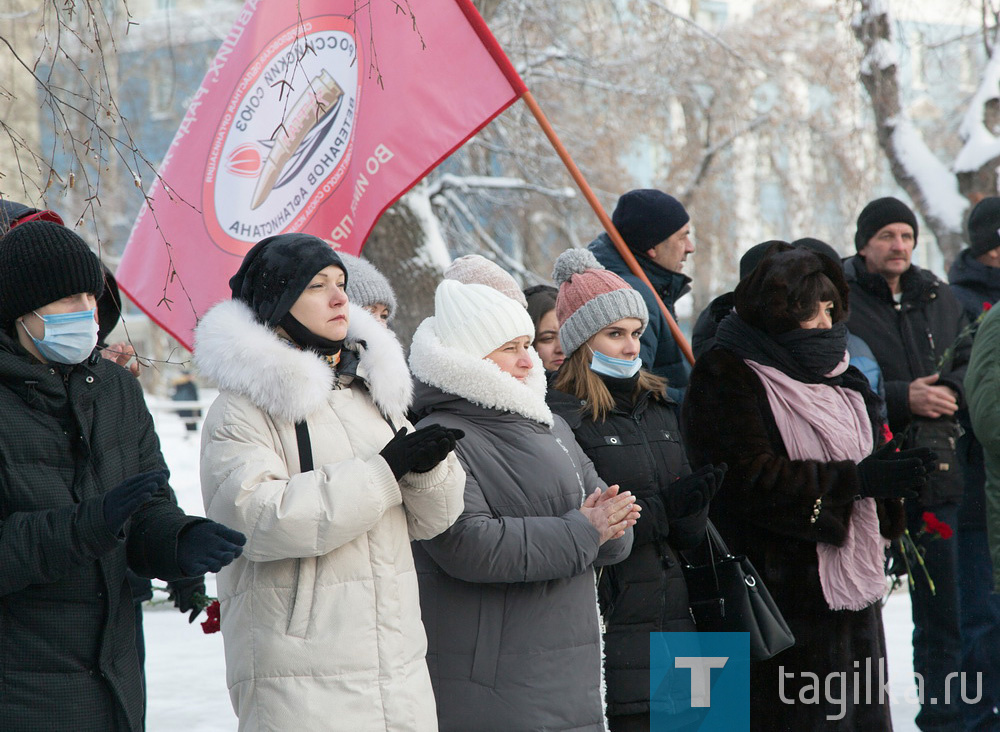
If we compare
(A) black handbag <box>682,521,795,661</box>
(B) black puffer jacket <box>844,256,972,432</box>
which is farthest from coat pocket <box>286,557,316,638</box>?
(B) black puffer jacket <box>844,256,972,432</box>

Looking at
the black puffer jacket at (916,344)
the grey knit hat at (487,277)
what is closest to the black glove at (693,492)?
the grey knit hat at (487,277)

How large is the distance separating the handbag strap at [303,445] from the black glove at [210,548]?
330mm

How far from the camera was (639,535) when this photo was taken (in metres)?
3.68

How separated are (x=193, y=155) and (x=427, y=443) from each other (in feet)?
9.38

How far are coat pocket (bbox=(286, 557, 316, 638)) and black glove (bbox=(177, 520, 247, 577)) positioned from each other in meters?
0.27

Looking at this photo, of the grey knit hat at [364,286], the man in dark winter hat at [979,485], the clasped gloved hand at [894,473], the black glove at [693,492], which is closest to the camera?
the black glove at [693,492]

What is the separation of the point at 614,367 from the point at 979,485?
230cm

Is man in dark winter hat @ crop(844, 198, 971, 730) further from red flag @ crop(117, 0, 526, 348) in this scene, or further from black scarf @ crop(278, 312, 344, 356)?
black scarf @ crop(278, 312, 344, 356)

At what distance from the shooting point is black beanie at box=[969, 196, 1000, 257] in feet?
18.2

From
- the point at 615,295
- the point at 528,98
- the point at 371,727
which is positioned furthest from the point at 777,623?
the point at 528,98

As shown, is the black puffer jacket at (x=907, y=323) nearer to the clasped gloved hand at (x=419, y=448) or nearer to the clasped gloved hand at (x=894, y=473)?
the clasped gloved hand at (x=894, y=473)

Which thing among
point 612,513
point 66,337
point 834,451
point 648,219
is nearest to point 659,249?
point 648,219

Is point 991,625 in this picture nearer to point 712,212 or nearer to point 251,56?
point 251,56

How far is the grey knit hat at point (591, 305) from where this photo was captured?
4.02 m
